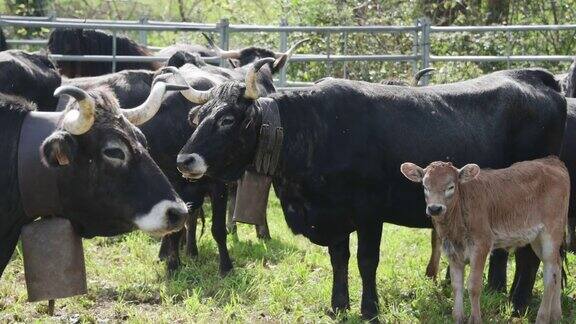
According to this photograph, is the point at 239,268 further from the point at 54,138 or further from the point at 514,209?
the point at 54,138

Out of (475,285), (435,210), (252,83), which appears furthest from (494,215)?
(252,83)

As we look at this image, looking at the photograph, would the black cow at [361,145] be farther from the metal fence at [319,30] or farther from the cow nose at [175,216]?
the metal fence at [319,30]

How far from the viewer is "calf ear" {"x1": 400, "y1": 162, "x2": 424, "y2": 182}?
22.0 feet

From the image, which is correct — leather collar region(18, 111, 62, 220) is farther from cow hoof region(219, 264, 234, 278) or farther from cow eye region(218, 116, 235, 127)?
cow hoof region(219, 264, 234, 278)

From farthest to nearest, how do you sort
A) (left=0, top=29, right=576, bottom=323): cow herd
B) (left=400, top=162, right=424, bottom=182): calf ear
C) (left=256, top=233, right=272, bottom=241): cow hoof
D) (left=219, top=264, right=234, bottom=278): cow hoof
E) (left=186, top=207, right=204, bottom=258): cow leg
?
1. (left=256, top=233, right=272, bottom=241): cow hoof
2. (left=186, top=207, right=204, bottom=258): cow leg
3. (left=219, top=264, right=234, bottom=278): cow hoof
4. (left=0, top=29, right=576, bottom=323): cow herd
5. (left=400, top=162, right=424, bottom=182): calf ear

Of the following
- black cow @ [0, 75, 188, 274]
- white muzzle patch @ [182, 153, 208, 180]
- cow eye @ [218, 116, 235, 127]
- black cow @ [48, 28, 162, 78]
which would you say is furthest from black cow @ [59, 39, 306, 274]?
black cow @ [48, 28, 162, 78]

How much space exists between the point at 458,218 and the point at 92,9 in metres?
21.7

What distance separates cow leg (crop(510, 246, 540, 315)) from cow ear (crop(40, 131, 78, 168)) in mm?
3878

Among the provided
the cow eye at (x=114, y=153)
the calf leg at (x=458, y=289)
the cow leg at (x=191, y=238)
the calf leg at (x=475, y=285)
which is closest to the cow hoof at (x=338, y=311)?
the calf leg at (x=458, y=289)

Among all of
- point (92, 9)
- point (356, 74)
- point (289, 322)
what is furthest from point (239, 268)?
point (92, 9)

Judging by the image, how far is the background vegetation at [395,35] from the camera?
Result: 1505 cm

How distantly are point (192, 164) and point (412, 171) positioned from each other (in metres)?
1.57

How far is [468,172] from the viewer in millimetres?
6711

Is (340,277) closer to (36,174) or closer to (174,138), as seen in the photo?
(174,138)
